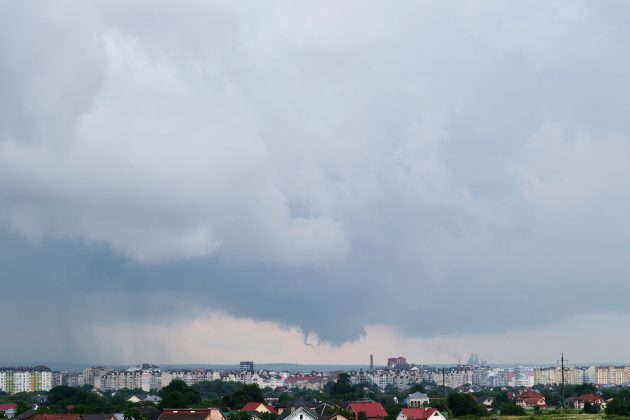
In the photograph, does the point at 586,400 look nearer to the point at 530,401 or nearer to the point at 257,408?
the point at 530,401

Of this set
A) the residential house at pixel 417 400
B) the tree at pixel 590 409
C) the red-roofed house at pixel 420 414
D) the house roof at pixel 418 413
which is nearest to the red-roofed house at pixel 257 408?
the red-roofed house at pixel 420 414

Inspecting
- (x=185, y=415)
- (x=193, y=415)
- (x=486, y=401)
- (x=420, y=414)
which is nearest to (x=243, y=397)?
(x=420, y=414)

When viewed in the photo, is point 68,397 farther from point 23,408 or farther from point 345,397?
point 345,397

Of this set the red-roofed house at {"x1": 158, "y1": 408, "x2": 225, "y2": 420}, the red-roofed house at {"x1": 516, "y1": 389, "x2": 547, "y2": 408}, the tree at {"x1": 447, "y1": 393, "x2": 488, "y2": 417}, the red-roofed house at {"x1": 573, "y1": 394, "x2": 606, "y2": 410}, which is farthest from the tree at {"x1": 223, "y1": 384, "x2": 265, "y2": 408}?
the red-roofed house at {"x1": 516, "y1": 389, "x2": 547, "y2": 408}

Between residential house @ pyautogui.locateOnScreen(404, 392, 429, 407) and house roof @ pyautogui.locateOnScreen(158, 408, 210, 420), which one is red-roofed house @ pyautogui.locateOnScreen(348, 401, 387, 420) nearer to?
house roof @ pyautogui.locateOnScreen(158, 408, 210, 420)

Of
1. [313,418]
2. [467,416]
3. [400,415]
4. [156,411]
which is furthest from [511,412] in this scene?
[156,411]

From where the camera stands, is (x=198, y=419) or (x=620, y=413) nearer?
(x=198, y=419)

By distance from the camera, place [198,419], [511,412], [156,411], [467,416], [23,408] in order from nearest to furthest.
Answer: [198,419], [156,411], [467,416], [511,412], [23,408]
